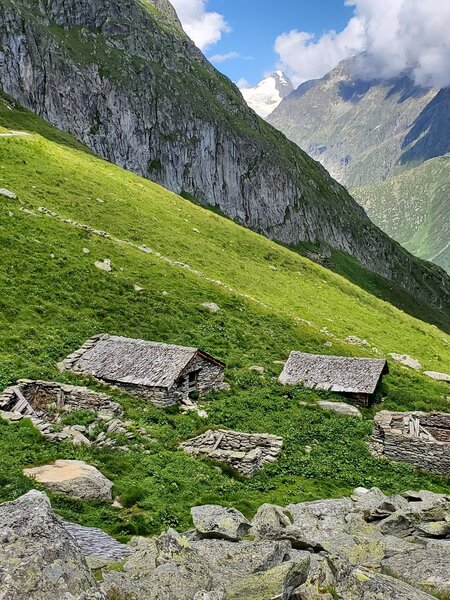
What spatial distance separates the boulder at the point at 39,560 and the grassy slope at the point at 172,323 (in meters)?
7.23

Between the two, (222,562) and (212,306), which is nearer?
(222,562)

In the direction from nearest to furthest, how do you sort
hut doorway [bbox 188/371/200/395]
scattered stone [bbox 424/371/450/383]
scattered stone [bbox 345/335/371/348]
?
hut doorway [bbox 188/371/200/395] < scattered stone [bbox 424/371/450/383] < scattered stone [bbox 345/335/371/348]

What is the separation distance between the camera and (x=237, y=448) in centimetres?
2634

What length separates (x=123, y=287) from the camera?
153 feet

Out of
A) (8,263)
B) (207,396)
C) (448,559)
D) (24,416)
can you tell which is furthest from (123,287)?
(448,559)

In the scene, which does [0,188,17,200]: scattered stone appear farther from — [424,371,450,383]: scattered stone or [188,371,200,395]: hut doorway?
[424,371,450,383]: scattered stone

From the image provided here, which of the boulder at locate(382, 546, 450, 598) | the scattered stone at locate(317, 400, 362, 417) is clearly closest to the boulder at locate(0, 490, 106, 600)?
the boulder at locate(382, 546, 450, 598)

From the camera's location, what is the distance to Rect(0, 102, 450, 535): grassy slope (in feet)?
72.2

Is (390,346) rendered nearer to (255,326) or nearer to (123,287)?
(255,326)

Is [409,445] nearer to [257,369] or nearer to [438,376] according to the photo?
[257,369]

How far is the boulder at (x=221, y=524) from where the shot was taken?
14.6 meters

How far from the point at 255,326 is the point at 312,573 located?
38475mm

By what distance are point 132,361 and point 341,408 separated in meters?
13.9

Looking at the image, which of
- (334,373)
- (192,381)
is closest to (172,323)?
(192,381)
